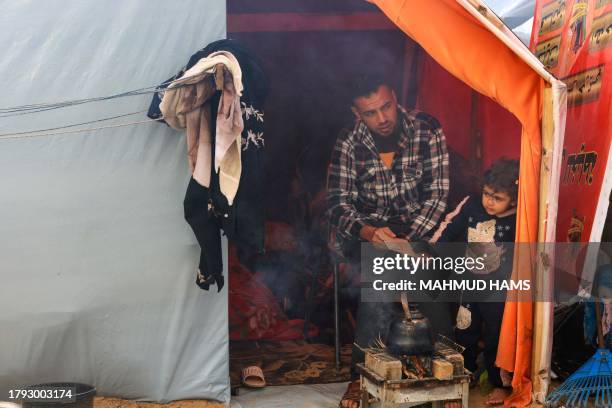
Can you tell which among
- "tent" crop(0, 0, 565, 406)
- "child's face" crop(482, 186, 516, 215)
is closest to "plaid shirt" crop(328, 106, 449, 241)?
"child's face" crop(482, 186, 516, 215)

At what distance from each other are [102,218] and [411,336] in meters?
1.91

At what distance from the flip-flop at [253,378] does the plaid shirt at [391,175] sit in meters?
1.06

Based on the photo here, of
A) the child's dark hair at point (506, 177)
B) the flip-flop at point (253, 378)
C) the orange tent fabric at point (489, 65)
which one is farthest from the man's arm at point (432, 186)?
the flip-flop at point (253, 378)

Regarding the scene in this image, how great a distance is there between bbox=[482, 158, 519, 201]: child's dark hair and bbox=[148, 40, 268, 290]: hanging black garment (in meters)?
1.47

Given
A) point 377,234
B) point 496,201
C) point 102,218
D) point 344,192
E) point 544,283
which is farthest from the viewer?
point 344,192

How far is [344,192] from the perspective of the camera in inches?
A: 203

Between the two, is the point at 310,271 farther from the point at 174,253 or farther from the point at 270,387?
the point at 174,253

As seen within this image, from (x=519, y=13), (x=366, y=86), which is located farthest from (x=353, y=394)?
(x=519, y=13)

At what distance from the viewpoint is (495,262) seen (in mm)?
4934

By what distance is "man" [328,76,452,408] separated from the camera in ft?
16.8

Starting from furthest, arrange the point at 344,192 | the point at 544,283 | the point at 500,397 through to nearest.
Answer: the point at 344,192 → the point at 500,397 → the point at 544,283

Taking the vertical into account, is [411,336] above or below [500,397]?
above

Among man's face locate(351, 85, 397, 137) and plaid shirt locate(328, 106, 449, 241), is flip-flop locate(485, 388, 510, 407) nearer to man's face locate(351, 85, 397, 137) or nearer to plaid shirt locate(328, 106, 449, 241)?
plaid shirt locate(328, 106, 449, 241)

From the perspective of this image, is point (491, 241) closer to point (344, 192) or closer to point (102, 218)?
point (344, 192)
